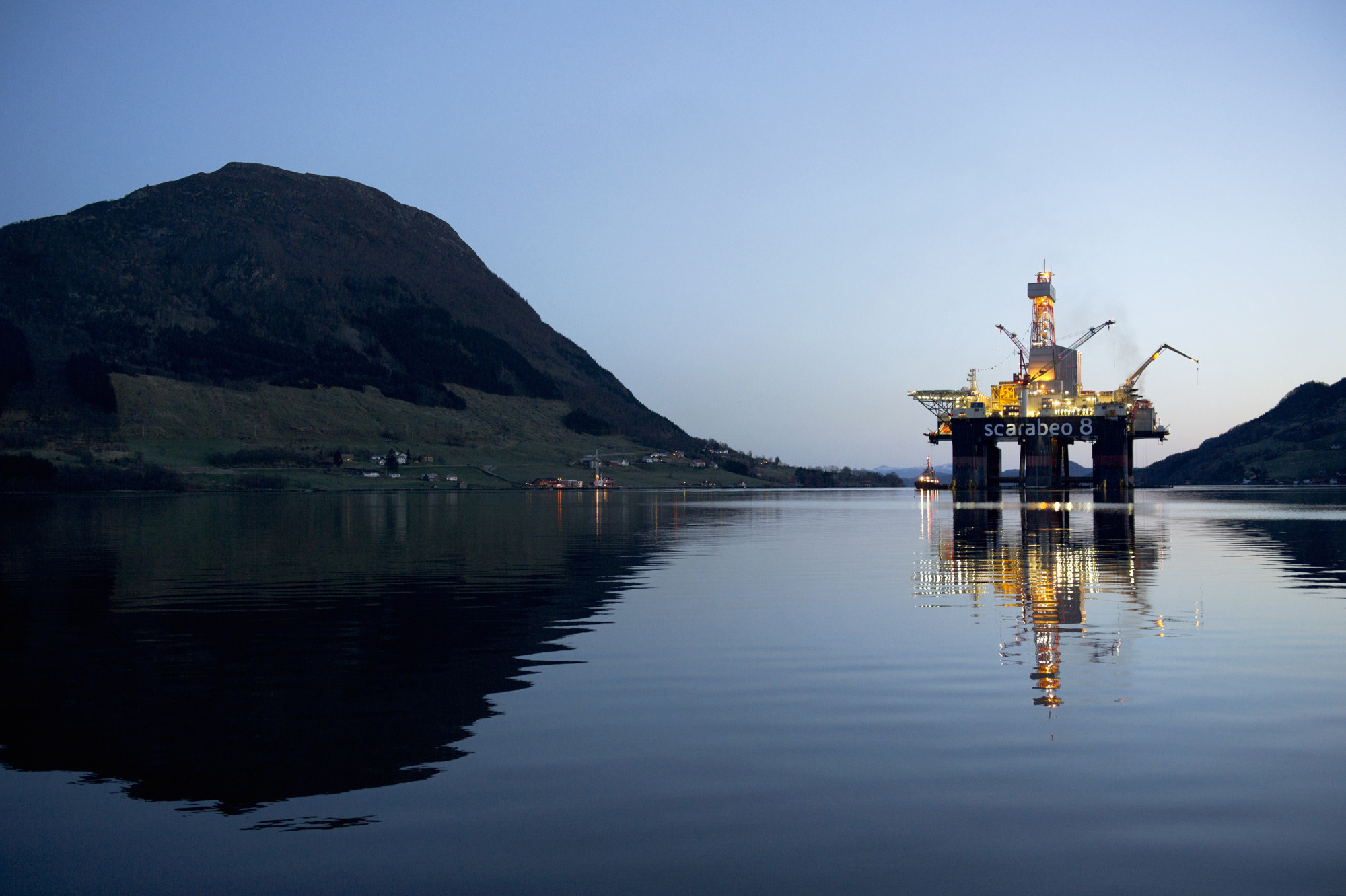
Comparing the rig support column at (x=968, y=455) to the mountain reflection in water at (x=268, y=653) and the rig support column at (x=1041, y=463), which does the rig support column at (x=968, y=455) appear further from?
the mountain reflection in water at (x=268, y=653)

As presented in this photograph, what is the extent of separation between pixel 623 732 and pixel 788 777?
288 centimetres

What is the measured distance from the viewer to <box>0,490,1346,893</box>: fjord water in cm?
905

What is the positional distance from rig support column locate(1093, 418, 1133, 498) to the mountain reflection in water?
125677mm

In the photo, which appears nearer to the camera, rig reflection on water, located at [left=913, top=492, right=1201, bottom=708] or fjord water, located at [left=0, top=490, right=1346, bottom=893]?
fjord water, located at [left=0, top=490, right=1346, bottom=893]

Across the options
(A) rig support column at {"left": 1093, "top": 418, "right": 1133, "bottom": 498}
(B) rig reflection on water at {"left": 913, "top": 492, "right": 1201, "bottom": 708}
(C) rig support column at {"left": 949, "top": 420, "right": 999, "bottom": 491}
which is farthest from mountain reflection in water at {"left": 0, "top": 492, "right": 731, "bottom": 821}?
(A) rig support column at {"left": 1093, "top": 418, "right": 1133, "bottom": 498}

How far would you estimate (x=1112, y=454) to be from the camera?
525 ft

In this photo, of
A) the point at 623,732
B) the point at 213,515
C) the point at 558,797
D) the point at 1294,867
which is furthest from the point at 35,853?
the point at 213,515

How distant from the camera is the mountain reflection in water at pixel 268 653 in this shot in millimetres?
12297

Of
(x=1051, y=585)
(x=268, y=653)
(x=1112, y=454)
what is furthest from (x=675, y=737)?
(x=1112, y=454)

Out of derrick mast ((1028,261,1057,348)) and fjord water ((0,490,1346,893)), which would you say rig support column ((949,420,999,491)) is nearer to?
derrick mast ((1028,261,1057,348))

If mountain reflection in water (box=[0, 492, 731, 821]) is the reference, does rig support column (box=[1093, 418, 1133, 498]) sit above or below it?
above

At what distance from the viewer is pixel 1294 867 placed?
8766 millimetres

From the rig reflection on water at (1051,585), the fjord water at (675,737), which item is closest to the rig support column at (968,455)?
the rig reflection on water at (1051,585)

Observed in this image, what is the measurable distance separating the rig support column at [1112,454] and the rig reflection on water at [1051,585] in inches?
3783
